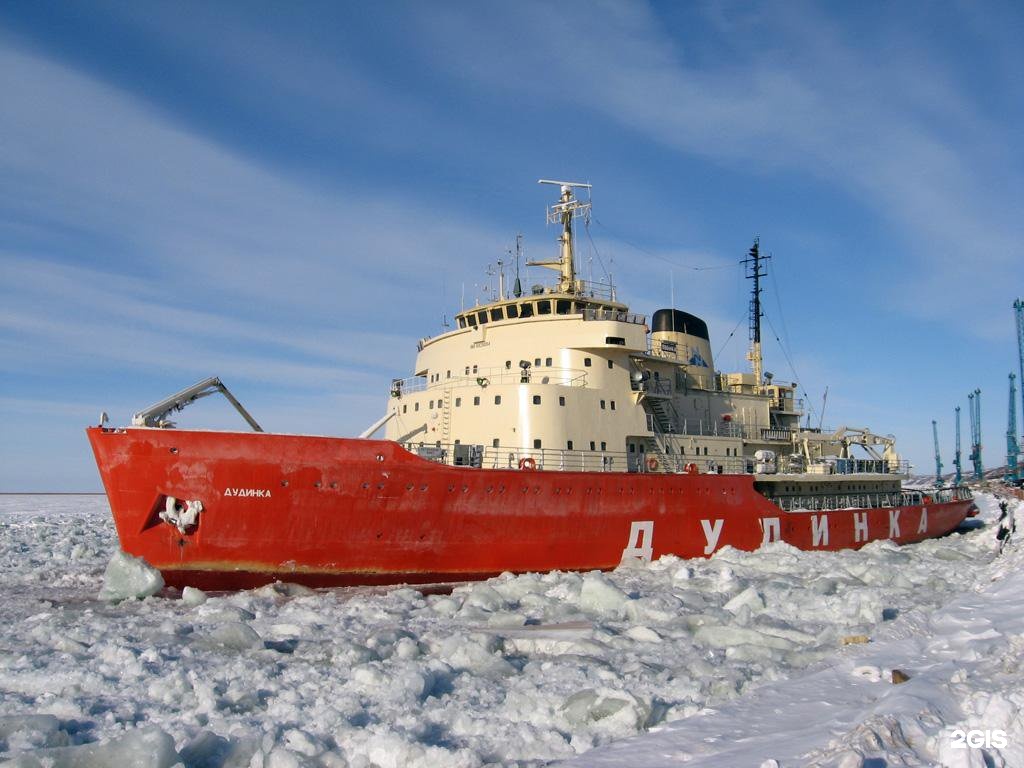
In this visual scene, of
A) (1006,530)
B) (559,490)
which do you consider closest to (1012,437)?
(1006,530)

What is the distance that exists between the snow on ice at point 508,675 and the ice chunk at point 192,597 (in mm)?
30

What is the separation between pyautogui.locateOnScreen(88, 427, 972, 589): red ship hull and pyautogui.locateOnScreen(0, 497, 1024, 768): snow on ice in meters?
0.64

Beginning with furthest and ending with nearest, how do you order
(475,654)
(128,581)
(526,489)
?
(526,489), (128,581), (475,654)

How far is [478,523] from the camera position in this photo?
13.7 metres

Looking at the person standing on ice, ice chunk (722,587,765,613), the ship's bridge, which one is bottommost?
the person standing on ice

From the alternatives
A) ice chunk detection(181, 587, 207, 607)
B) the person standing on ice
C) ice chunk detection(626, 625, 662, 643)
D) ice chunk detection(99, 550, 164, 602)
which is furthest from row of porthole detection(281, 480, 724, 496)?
the person standing on ice

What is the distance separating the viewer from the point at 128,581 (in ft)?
37.0

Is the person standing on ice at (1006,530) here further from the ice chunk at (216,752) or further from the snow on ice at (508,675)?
the ice chunk at (216,752)

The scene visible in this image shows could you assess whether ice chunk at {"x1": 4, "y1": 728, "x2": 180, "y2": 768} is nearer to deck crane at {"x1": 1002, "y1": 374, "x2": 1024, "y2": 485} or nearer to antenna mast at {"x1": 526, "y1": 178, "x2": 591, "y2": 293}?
antenna mast at {"x1": 526, "y1": 178, "x2": 591, "y2": 293}

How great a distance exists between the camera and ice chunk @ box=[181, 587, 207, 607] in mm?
10805

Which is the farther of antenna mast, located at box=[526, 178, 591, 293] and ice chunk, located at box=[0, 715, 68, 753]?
antenna mast, located at box=[526, 178, 591, 293]

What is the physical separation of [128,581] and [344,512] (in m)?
3.42

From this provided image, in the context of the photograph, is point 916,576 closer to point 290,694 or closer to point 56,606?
point 290,694

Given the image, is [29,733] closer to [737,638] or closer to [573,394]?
[737,638]
